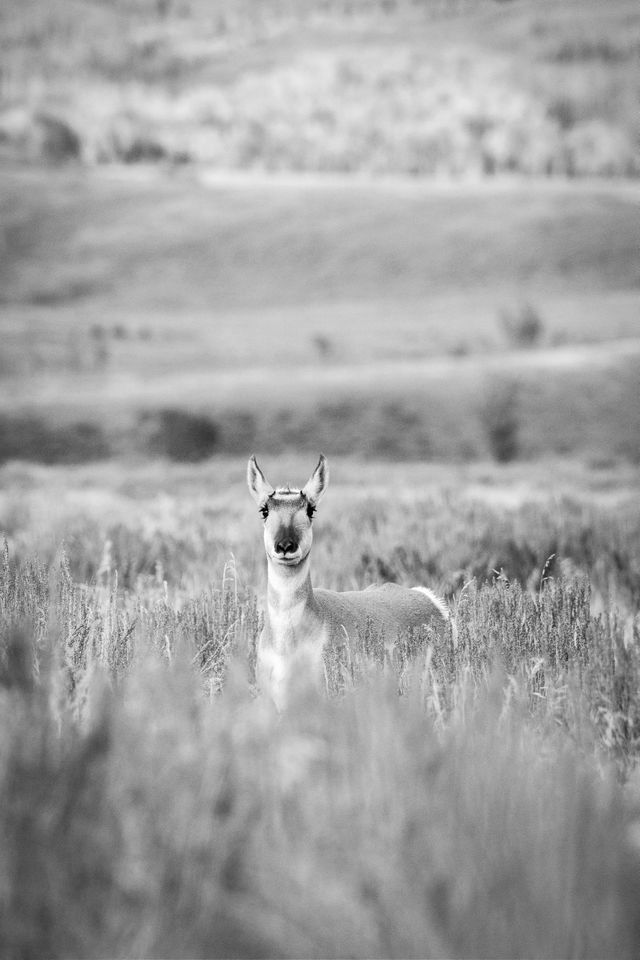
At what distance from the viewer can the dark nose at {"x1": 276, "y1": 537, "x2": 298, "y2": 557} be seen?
536cm

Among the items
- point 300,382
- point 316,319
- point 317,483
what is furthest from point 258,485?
point 316,319

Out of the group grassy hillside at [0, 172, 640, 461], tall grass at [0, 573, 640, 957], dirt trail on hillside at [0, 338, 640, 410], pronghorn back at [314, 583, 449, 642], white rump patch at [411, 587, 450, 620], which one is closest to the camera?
tall grass at [0, 573, 640, 957]

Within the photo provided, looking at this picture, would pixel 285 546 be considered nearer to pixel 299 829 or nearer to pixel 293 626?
pixel 293 626

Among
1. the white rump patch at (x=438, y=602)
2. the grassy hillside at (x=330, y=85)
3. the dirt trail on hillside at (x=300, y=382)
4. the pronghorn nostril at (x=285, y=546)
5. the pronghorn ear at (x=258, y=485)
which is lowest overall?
the white rump patch at (x=438, y=602)

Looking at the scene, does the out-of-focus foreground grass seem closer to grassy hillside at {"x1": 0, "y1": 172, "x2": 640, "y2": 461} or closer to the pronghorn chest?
the pronghorn chest

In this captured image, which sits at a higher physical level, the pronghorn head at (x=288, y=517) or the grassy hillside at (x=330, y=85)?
the grassy hillside at (x=330, y=85)

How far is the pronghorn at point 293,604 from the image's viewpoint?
17.6 ft

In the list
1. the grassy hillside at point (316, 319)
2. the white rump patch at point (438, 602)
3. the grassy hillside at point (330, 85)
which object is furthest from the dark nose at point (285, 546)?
the grassy hillside at point (330, 85)

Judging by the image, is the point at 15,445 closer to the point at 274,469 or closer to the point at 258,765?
the point at 274,469

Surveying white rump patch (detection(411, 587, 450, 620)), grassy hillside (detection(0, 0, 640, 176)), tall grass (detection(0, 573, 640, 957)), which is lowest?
tall grass (detection(0, 573, 640, 957))

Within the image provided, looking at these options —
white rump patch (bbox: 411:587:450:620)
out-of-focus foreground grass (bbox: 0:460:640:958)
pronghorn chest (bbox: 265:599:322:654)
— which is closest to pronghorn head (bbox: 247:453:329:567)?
pronghorn chest (bbox: 265:599:322:654)

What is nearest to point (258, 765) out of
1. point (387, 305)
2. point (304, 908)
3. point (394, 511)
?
point (304, 908)

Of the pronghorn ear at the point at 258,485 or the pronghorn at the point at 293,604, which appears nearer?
the pronghorn at the point at 293,604

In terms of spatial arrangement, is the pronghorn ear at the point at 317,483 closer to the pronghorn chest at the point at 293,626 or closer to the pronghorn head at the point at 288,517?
the pronghorn head at the point at 288,517
